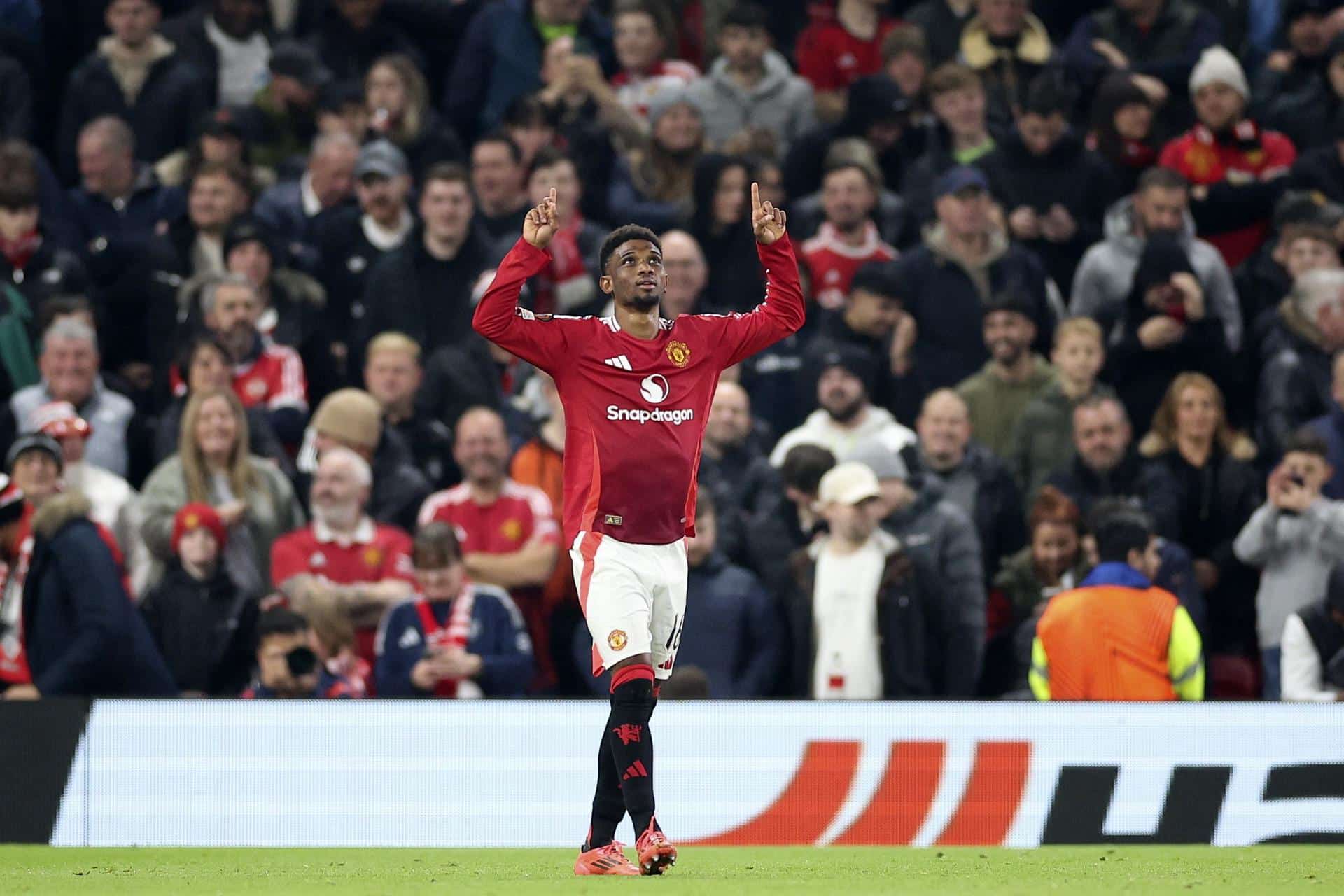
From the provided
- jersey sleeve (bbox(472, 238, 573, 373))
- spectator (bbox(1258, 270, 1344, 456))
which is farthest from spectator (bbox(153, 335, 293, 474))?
spectator (bbox(1258, 270, 1344, 456))

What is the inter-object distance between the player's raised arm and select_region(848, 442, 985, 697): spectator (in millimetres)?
4161

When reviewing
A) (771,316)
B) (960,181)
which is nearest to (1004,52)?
(960,181)

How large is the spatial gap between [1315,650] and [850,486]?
256 centimetres

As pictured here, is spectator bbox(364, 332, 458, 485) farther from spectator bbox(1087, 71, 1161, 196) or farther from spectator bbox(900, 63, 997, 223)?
spectator bbox(1087, 71, 1161, 196)

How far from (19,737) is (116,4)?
752cm

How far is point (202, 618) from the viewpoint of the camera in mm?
11766

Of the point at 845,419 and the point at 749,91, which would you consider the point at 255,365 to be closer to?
the point at 845,419

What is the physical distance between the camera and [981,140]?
51.3 feet

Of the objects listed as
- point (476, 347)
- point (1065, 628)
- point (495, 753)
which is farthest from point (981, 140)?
point (495, 753)

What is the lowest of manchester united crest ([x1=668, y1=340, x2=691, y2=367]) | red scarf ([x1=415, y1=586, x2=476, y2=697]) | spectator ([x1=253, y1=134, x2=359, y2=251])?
red scarf ([x1=415, y1=586, x2=476, y2=697])

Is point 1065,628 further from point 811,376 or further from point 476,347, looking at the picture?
point 476,347

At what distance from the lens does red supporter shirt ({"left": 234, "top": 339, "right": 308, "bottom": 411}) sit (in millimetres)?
13570

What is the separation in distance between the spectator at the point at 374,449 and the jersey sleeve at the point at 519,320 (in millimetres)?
4572

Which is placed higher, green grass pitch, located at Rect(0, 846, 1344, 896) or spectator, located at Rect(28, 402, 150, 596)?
spectator, located at Rect(28, 402, 150, 596)
